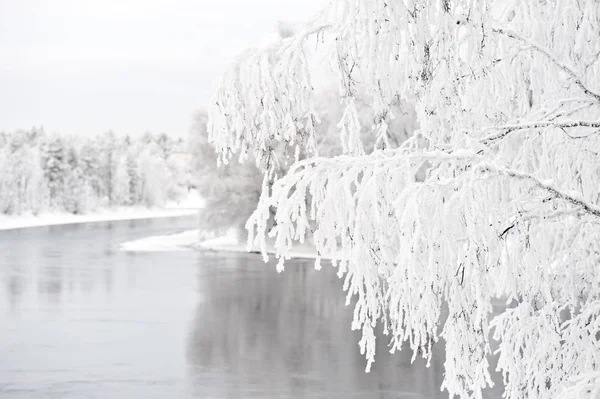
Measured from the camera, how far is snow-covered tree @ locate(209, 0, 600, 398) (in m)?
3.30

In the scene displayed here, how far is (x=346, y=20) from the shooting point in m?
3.50

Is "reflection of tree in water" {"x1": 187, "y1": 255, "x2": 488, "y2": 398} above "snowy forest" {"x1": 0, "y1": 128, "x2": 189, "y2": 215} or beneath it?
beneath

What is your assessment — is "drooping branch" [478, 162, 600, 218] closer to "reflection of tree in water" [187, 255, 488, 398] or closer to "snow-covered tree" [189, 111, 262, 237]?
"reflection of tree in water" [187, 255, 488, 398]

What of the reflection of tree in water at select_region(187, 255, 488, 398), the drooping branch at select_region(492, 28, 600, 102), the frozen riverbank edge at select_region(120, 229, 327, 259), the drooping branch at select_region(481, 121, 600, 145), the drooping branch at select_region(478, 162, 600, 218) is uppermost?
the drooping branch at select_region(492, 28, 600, 102)

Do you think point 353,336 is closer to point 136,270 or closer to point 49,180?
point 136,270

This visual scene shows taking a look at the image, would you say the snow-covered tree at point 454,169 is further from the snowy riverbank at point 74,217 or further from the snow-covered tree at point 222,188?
the snowy riverbank at point 74,217

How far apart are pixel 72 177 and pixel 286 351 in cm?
5784

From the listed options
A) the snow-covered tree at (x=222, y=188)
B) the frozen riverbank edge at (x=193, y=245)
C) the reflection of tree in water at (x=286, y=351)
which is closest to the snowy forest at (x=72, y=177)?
the frozen riverbank edge at (x=193, y=245)

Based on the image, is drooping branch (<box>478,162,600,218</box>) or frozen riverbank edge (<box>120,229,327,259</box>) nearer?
drooping branch (<box>478,162,600,218</box>)

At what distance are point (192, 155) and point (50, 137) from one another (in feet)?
121

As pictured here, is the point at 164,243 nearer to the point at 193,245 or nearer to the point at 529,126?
the point at 193,245

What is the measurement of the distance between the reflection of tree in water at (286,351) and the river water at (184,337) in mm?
28

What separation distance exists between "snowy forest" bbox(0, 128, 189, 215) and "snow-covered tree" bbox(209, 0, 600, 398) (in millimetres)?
59923

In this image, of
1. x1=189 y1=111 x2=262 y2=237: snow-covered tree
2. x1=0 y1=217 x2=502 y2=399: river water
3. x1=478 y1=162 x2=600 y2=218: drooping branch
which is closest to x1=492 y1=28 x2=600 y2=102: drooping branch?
x1=478 y1=162 x2=600 y2=218: drooping branch
